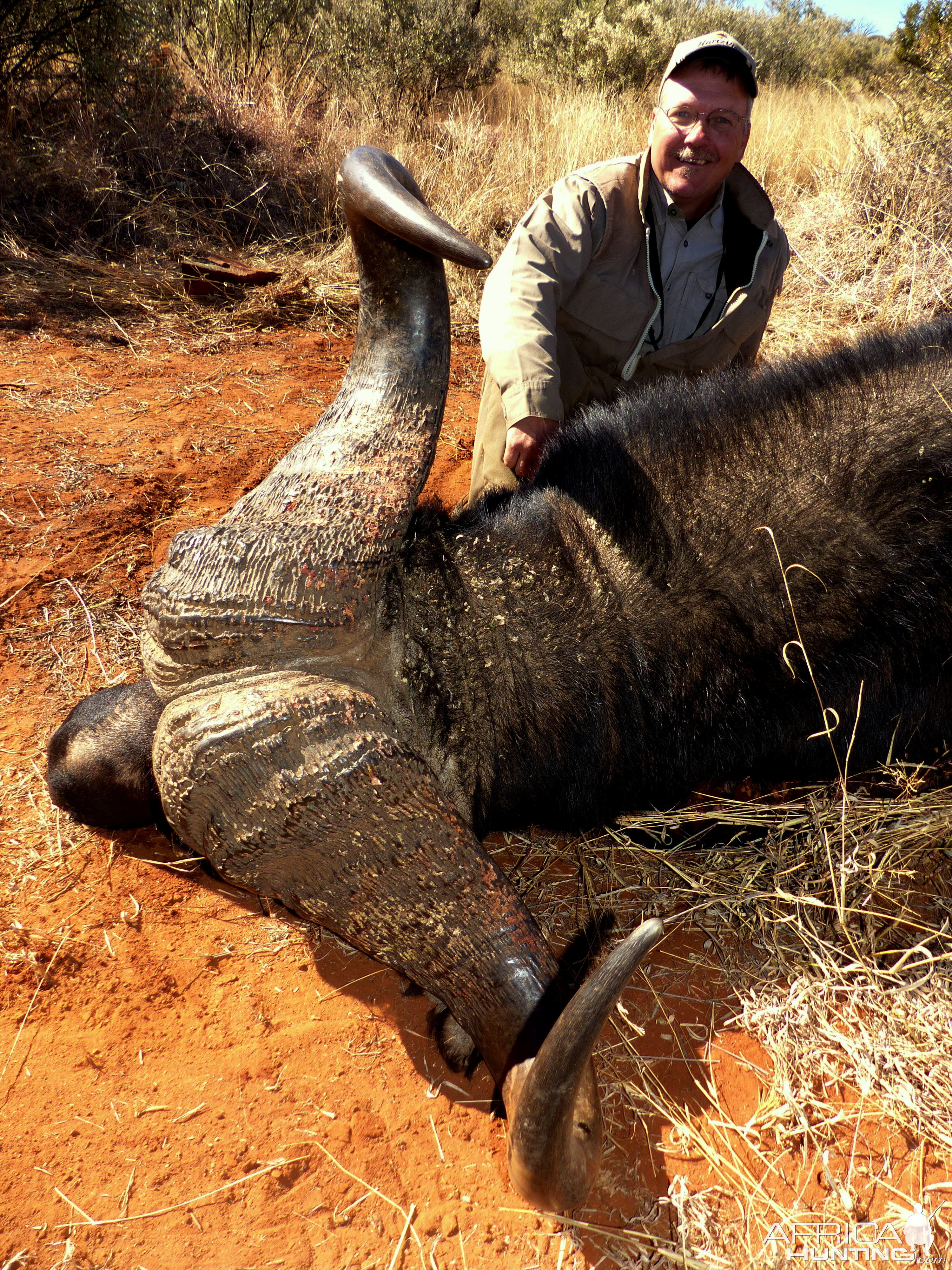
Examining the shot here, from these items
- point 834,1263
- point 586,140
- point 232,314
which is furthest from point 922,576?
point 586,140

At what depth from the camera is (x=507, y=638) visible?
2.12 m

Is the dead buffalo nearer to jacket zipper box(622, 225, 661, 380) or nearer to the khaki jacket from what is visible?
the khaki jacket

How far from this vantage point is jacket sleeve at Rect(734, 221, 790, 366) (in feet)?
13.3

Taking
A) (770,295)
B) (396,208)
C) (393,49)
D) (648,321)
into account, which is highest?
(393,49)

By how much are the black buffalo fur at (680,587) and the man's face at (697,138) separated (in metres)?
1.88

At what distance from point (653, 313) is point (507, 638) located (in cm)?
249

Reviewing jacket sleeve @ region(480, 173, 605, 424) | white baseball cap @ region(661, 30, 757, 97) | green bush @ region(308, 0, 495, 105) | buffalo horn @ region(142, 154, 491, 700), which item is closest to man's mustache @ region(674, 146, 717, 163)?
white baseball cap @ region(661, 30, 757, 97)

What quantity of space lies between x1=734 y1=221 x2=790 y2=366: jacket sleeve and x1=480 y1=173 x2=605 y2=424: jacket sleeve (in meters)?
0.87

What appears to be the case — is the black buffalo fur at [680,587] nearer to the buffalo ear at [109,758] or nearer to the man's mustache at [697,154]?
the buffalo ear at [109,758]

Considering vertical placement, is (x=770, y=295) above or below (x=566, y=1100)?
above

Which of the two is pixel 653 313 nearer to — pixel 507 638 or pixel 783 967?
pixel 507 638

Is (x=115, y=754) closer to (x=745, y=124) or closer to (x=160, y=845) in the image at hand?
(x=160, y=845)

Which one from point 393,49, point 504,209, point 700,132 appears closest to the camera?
point 700,132

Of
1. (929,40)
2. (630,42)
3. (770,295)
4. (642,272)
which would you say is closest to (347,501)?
(642,272)
